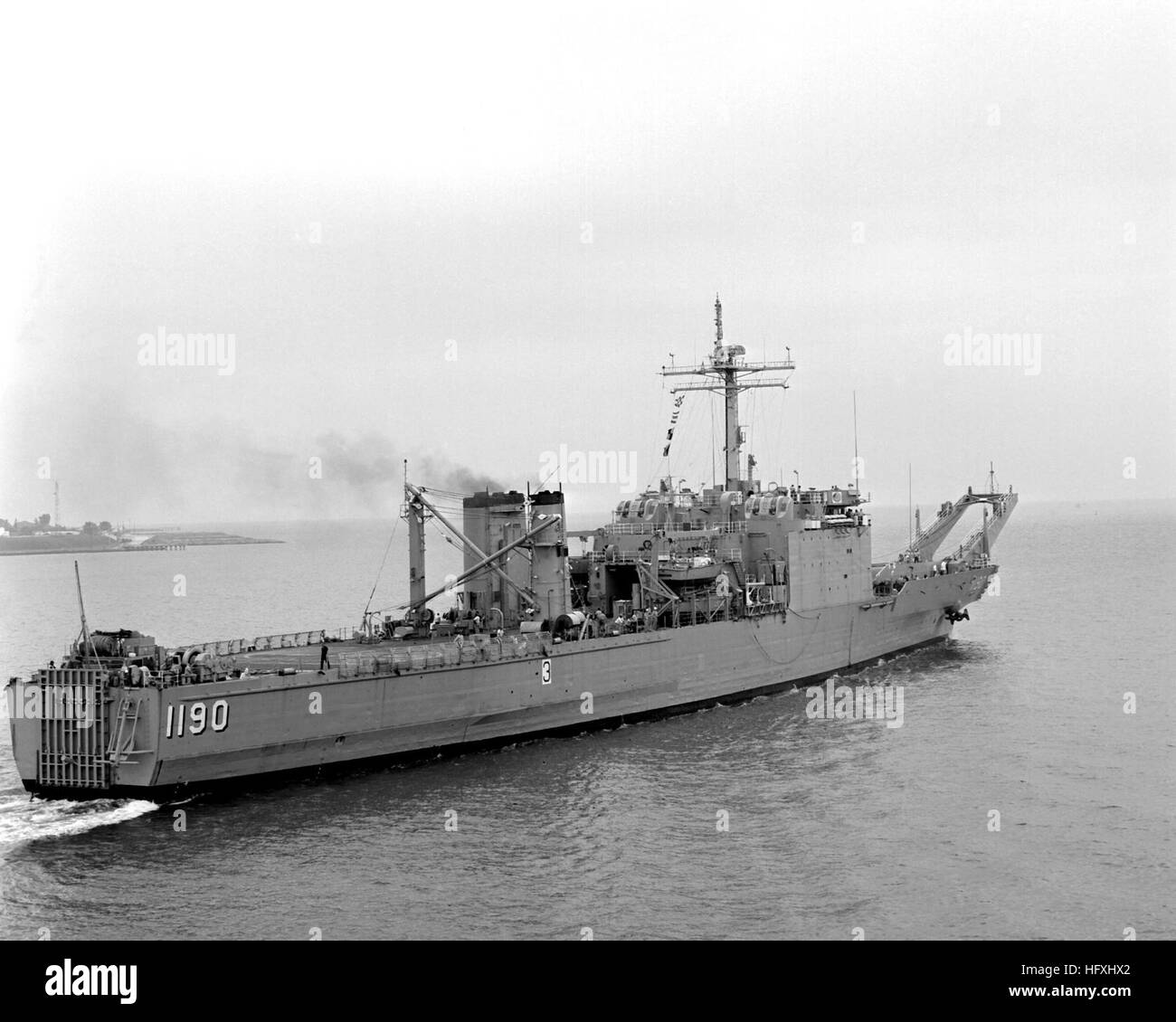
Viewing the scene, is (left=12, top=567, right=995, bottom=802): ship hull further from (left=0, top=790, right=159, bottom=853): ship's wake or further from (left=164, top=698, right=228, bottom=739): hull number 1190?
(left=0, top=790, right=159, bottom=853): ship's wake

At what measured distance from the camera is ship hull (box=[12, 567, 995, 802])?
23.9 meters

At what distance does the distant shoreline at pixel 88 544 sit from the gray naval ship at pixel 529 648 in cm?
12795

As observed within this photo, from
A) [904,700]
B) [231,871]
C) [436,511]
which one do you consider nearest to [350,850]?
[231,871]

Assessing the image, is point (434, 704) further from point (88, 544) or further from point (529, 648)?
point (88, 544)

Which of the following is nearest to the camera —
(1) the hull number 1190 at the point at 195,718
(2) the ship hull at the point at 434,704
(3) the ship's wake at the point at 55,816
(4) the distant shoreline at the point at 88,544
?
(3) the ship's wake at the point at 55,816

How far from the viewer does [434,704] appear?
27688 mm

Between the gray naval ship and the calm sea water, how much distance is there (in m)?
0.91

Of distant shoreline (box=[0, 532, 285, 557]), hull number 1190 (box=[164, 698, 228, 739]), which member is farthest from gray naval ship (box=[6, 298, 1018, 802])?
distant shoreline (box=[0, 532, 285, 557])

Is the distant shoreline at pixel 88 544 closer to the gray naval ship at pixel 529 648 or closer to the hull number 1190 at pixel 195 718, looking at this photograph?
the gray naval ship at pixel 529 648

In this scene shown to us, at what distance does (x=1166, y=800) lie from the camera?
24.4m

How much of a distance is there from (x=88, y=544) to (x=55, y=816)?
149445 mm

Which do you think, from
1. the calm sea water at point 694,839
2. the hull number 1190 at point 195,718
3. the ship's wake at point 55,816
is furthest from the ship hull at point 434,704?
the calm sea water at point 694,839

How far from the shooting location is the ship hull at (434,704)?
78.4ft
